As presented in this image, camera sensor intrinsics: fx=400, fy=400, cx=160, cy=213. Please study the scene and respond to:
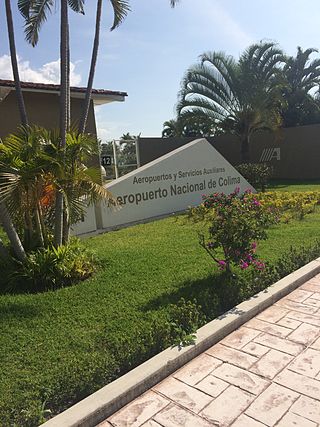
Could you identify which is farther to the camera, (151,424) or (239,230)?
(239,230)

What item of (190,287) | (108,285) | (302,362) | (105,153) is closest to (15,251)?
(108,285)

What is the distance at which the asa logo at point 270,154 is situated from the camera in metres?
20.4

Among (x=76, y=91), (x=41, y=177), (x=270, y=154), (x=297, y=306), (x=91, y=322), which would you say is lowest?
(x=297, y=306)

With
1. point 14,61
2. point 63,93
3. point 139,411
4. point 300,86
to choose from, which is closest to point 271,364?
point 139,411

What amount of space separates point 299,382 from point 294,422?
0.45 m

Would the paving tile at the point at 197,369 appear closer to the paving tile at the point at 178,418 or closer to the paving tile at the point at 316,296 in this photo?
the paving tile at the point at 178,418

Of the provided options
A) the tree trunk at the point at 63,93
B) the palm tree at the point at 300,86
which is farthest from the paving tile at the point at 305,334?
the palm tree at the point at 300,86

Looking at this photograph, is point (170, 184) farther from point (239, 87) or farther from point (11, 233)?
point (239, 87)

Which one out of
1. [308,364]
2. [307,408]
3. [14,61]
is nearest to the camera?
[307,408]

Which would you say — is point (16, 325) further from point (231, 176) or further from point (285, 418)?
point (231, 176)

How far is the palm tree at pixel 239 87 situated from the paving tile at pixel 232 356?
14.7m

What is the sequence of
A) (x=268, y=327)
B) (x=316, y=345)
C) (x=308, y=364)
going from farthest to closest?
(x=268, y=327) → (x=316, y=345) → (x=308, y=364)

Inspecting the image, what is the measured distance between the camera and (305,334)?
3602 millimetres

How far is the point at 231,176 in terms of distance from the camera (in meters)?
12.3
